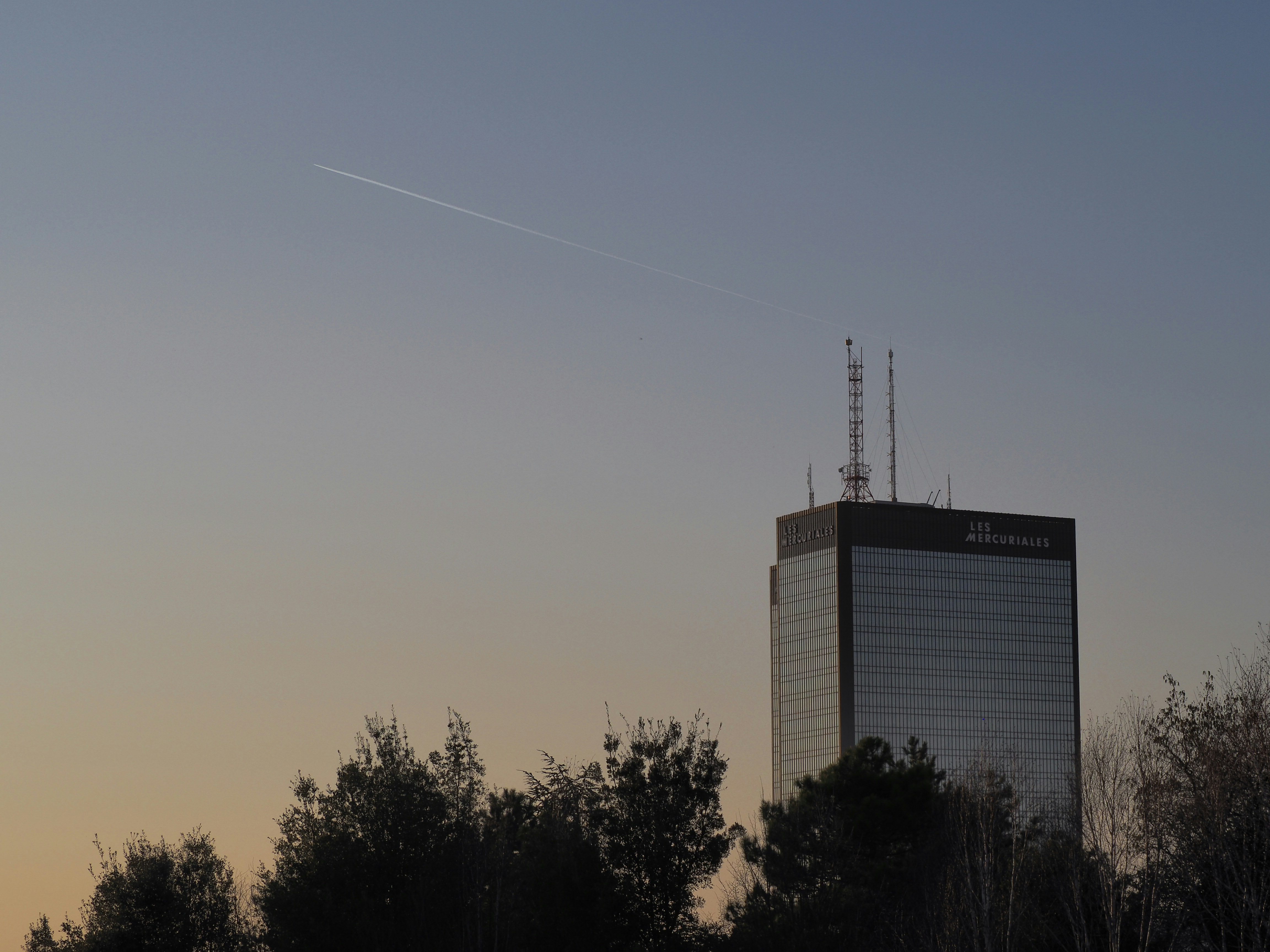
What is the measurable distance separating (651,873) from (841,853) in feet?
46.4

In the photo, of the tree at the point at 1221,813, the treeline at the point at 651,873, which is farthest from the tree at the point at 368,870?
the tree at the point at 1221,813

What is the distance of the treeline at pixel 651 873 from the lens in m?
61.4

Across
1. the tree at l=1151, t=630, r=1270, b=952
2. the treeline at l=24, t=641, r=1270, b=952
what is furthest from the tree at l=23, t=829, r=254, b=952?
the tree at l=1151, t=630, r=1270, b=952

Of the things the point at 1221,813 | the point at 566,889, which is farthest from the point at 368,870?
the point at 1221,813

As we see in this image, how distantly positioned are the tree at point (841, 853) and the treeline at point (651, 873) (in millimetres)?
161

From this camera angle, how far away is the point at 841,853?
83.7 m

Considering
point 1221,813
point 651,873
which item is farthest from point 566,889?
point 1221,813

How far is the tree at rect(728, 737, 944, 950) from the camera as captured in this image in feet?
231

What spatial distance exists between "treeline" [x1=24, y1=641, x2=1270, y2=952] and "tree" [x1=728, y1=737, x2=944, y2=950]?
0.53 feet

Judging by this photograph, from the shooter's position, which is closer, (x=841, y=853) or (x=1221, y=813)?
(x=1221, y=813)

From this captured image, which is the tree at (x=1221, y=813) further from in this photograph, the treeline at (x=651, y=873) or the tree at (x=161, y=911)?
the tree at (x=161, y=911)

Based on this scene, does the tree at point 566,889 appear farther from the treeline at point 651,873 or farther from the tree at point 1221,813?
the tree at point 1221,813

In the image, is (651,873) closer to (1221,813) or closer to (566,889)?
(566,889)

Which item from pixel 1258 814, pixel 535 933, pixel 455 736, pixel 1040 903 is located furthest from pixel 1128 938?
pixel 455 736
